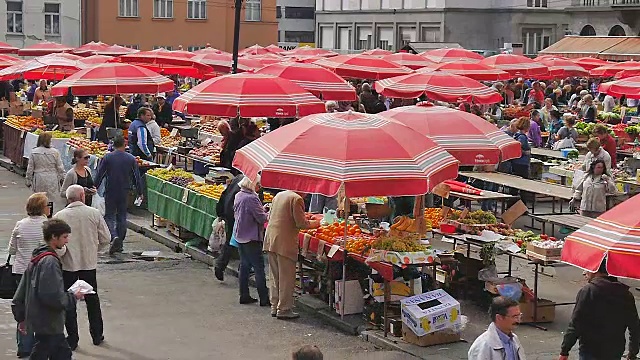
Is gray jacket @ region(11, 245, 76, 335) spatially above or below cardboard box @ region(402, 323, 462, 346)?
above

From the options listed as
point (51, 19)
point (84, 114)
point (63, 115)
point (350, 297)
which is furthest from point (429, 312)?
point (51, 19)

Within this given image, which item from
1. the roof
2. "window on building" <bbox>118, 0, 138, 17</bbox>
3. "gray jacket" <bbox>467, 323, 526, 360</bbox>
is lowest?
"gray jacket" <bbox>467, 323, 526, 360</bbox>

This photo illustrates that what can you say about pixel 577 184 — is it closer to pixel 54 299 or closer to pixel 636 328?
pixel 636 328

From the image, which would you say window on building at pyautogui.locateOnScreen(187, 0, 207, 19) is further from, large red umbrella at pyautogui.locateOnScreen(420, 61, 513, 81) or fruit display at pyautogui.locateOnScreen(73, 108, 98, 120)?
large red umbrella at pyautogui.locateOnScreen(420, 61, 513, 81)

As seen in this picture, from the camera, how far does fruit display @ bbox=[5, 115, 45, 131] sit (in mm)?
26578

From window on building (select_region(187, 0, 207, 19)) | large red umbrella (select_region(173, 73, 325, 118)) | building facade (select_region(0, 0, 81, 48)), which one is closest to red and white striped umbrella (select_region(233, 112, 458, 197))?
large red umbrella (select_region(173, 73, 325, 118))

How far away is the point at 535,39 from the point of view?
2820 inches

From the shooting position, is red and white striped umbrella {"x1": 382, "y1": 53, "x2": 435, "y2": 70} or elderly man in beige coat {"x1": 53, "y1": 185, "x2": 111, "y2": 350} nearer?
elderly man in beige coat {"x1": 53, "y1": 185, "x2": 111, "y2": 350}

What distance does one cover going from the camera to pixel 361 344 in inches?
494

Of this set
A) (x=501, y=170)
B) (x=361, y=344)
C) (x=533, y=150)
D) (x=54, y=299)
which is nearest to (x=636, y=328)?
(x=361, y=344)

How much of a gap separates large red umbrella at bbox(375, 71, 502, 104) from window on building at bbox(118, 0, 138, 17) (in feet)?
162

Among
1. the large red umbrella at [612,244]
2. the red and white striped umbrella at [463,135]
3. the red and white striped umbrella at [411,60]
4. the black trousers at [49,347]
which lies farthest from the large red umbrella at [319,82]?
the large red umbrella at [612,244]

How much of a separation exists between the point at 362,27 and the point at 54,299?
234 feet

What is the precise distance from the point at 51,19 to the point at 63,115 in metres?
42.4
